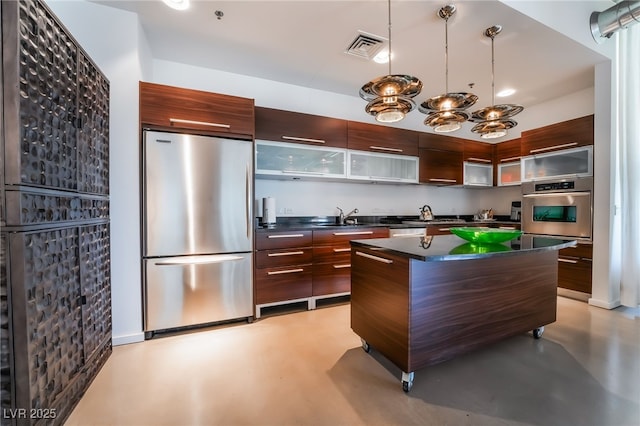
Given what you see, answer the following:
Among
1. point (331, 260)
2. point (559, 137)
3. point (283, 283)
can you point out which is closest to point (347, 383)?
point (283, 283)

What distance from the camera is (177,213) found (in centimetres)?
226

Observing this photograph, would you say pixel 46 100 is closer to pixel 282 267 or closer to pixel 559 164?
pixel 282 267

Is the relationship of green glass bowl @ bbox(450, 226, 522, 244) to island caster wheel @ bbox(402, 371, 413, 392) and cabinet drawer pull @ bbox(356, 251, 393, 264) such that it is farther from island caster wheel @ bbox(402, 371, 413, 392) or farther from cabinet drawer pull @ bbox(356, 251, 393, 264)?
island caster wheel @ bbox(402, 371, 413, 392)

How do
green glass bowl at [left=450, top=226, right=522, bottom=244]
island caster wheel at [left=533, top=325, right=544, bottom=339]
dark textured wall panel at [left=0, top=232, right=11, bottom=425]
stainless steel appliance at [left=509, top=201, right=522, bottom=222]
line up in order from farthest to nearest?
1. stainless steel appliance at [left=509, top=201, right=522, bottom=222]
2. island caster wheel at [left=533, top=325, right=544, bottom=339]
3. green glass bowl at [left=450, top=226, right=522, bottom=244]
4. dark textured wall panel at [left=0, top=232, right=11, bottom=425]

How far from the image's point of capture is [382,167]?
3533 mm

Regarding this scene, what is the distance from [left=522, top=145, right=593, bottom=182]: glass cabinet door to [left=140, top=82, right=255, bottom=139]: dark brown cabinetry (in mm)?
3761

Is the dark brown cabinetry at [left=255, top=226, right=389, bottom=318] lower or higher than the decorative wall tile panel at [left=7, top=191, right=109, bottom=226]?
lower

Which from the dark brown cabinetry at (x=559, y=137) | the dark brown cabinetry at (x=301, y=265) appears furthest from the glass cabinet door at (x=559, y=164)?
the dark brown cabinetry at (x=301, y=265)

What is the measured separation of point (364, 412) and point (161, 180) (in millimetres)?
2233

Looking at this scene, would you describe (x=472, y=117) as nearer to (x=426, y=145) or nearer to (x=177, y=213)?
(x=426, y=145)

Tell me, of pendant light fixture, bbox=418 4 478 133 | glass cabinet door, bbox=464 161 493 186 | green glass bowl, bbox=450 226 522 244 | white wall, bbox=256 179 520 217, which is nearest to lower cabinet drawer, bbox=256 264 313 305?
white wall, bbox=256 179 520 217

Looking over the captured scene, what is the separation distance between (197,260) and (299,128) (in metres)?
1.79

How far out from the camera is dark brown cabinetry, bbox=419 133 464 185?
3.80 metres

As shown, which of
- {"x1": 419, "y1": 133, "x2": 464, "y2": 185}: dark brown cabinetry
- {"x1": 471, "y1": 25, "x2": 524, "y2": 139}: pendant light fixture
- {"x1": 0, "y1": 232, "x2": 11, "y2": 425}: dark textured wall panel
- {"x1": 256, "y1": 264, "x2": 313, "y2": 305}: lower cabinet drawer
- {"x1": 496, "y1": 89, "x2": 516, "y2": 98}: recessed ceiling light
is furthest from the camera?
{"x1": 419, "y1": 133, "x2": 464, "y2": 185}: dark brown cabinetry
